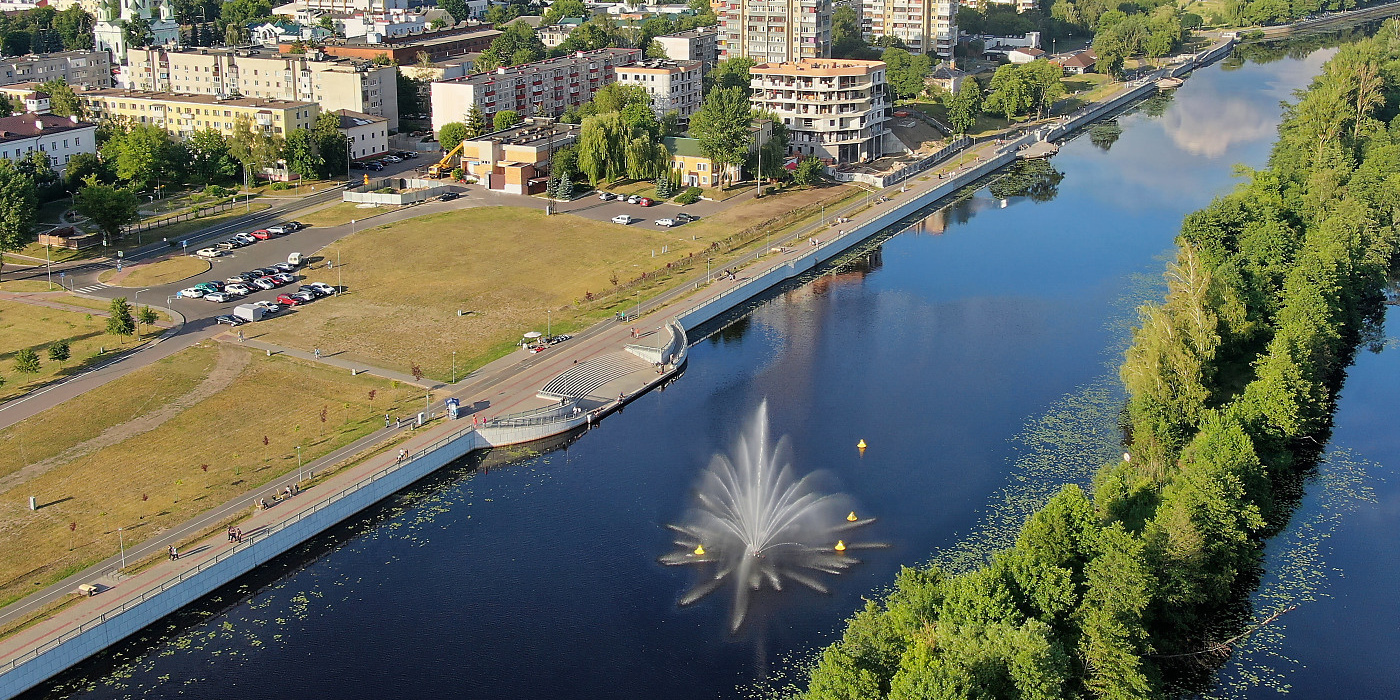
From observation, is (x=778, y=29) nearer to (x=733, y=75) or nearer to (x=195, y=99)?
(x=733, y=75)

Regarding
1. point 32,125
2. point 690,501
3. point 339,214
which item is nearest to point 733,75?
point 339,214

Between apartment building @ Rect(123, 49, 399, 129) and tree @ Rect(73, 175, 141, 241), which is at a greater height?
apartment building @ Rect(123, 49, 399, 129)

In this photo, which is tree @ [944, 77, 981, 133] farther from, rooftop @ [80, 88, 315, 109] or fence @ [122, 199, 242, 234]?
fence @ [122, 199, 242, 234]

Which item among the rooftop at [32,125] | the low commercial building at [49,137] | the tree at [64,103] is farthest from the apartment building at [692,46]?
the rooftop at [32,125]

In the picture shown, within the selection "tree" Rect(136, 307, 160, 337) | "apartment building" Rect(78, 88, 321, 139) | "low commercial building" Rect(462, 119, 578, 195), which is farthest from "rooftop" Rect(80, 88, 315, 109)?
"tree" Rect(136, 307, 160, 337)

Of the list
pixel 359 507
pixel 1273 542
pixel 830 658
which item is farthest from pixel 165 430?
pixel 1273 542

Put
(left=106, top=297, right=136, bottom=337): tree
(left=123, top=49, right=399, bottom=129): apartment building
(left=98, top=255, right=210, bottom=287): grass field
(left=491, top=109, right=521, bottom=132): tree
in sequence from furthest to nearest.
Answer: (left=123, top=49, right=399, bottom=129): apartment building
(left=491, top=109, right=521, bottom=132): tree
(left=98, top=255, right=210, bottom=287): grass field
(left=106, top=297, right=136, bottom=337): tree
